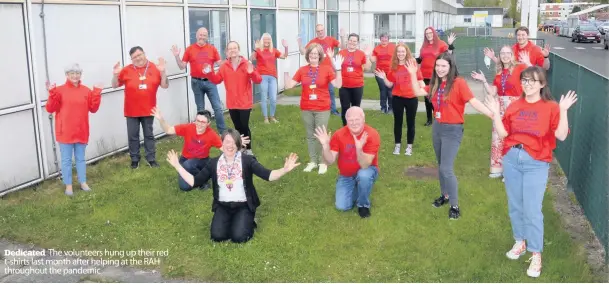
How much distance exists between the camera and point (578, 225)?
6277 mm

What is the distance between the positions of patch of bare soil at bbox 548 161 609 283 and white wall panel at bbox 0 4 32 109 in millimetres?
6696

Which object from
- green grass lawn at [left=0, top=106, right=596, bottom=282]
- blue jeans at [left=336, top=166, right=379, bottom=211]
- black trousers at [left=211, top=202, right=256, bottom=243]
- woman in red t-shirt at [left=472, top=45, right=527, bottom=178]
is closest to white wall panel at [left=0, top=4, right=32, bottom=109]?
green grass lawn at [left=0, top=106, right=596, bottom=282]

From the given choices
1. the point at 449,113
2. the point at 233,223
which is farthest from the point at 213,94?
the point at 449,113

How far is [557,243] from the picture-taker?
566 centimetres

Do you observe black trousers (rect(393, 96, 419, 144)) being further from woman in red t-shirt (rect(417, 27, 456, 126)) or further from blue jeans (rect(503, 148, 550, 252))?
blue jeans (rect(503, 148, 550, 252))

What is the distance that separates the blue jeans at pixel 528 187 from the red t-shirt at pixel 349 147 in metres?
1.65

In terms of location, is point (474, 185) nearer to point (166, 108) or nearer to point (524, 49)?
point (524, 49)

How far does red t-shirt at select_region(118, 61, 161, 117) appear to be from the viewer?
829cm

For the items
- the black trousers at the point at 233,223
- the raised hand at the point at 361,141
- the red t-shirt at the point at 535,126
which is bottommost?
the black trousers at the point at 233,223

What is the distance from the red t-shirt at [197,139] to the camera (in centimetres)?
728

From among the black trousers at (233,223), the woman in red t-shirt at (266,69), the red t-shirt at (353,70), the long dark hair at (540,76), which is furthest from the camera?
the woman in red t-shirt at (266,69)

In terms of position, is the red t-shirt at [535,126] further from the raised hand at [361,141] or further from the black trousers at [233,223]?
the black trousers at [233,223]

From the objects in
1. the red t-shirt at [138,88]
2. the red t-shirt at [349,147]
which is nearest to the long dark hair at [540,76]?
the red t-shirt at [349,147]

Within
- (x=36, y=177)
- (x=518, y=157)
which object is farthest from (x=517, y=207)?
(x=36, y=177)
